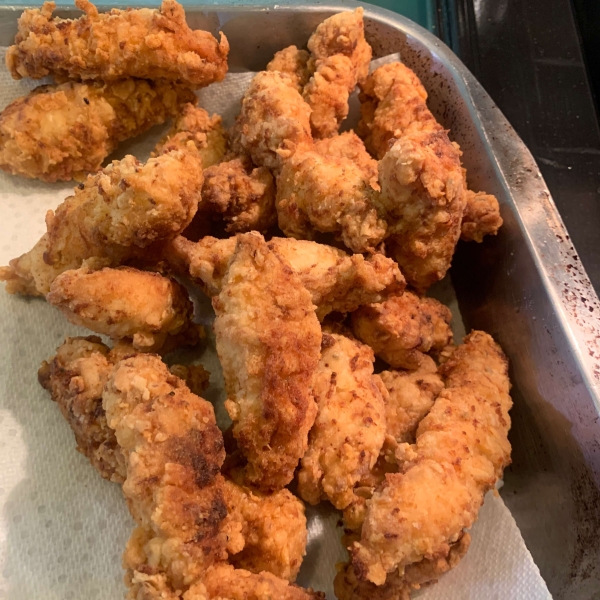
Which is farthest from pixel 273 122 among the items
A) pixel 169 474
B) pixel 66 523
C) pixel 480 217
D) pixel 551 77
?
pixel 551 77

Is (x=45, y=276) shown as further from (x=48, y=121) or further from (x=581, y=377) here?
(x=581, y=377)

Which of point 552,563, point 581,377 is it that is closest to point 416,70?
point 581,377

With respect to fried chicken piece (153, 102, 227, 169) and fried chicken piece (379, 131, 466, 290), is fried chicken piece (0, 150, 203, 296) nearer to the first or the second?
fried chicken piece (153, 102, 227, 169)

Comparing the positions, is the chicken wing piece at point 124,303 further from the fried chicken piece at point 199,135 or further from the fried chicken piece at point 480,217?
the fried chicken piece at point 480,217

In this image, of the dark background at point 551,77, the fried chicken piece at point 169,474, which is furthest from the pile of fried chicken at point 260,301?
the dark background at point 551,77

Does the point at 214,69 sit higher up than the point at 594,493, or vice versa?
the point at 214,69

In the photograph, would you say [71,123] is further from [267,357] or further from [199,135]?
[267,357]

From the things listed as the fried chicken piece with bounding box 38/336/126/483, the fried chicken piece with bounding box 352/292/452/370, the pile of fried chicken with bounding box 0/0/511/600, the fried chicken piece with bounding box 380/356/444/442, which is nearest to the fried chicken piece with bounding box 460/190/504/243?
the pile of fried chicken with bounding box 0/0/511/600
